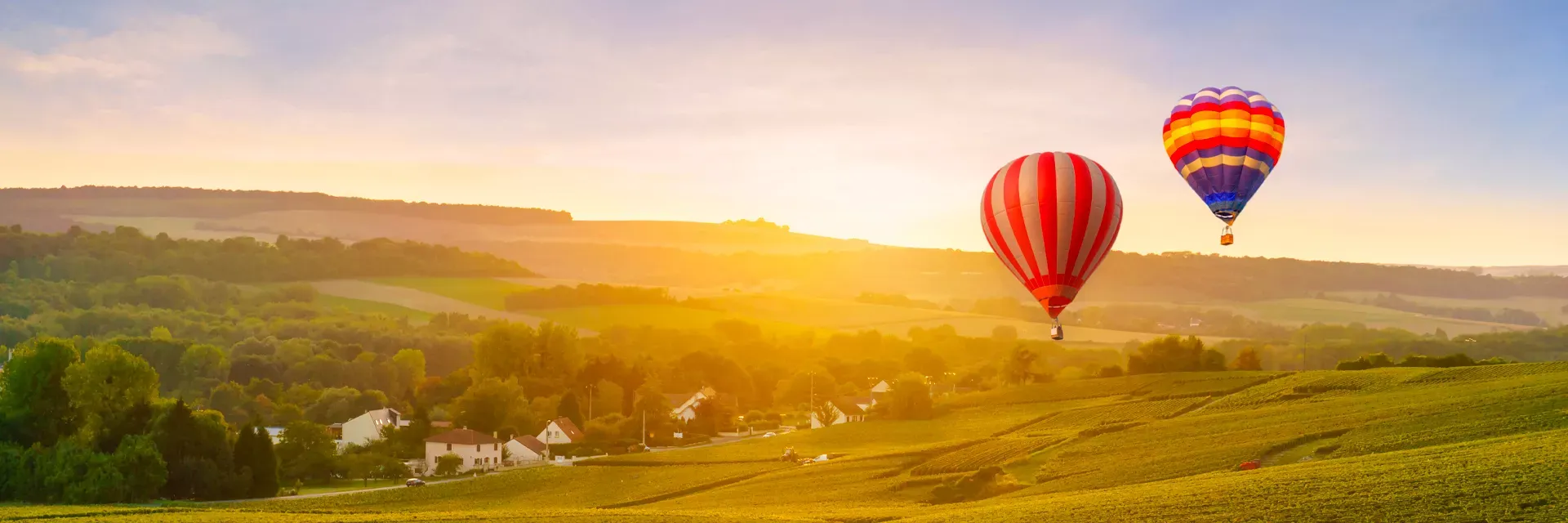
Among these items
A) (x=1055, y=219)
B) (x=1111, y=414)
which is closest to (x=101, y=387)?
(x=1055, y=219)

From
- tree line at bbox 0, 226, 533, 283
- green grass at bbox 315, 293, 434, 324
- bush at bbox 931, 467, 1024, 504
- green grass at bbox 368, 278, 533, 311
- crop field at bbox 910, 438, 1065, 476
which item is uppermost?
tree line at bbox 0, 226, 533, 283

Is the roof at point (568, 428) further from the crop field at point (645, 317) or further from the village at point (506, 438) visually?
the crop field at point (645, 317)

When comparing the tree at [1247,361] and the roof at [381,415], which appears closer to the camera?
the roof at [381,415]

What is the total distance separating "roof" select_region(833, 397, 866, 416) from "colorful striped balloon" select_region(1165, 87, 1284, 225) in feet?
202

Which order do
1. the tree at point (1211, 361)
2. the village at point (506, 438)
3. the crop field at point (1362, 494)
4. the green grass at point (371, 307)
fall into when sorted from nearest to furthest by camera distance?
the crop field at point (1362, 494)
the village at point (506, 438)
the tree at point (1211, 361)
the green grass at point (371, 307)

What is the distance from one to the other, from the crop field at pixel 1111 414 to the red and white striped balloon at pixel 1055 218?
86.9 ft

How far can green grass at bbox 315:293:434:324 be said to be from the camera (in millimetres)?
162250

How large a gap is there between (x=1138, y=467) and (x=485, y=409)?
54482mm

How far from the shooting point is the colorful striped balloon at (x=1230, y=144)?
51.9m

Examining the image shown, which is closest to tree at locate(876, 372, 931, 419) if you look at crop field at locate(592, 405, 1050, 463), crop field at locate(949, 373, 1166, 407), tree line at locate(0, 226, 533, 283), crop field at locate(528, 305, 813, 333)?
crop field at locate(592, 405, 1050, 463)

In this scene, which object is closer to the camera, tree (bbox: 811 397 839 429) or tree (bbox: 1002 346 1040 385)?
tree (bbox: 1002 346 1040 385)

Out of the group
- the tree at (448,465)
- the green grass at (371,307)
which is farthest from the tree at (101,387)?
the green grass at (371,307)

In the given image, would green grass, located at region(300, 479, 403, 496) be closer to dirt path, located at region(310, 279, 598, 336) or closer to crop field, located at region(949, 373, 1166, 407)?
crop field, located at region(949, 373, 1166, 407)

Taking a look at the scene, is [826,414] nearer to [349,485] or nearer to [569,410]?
[569,410]
